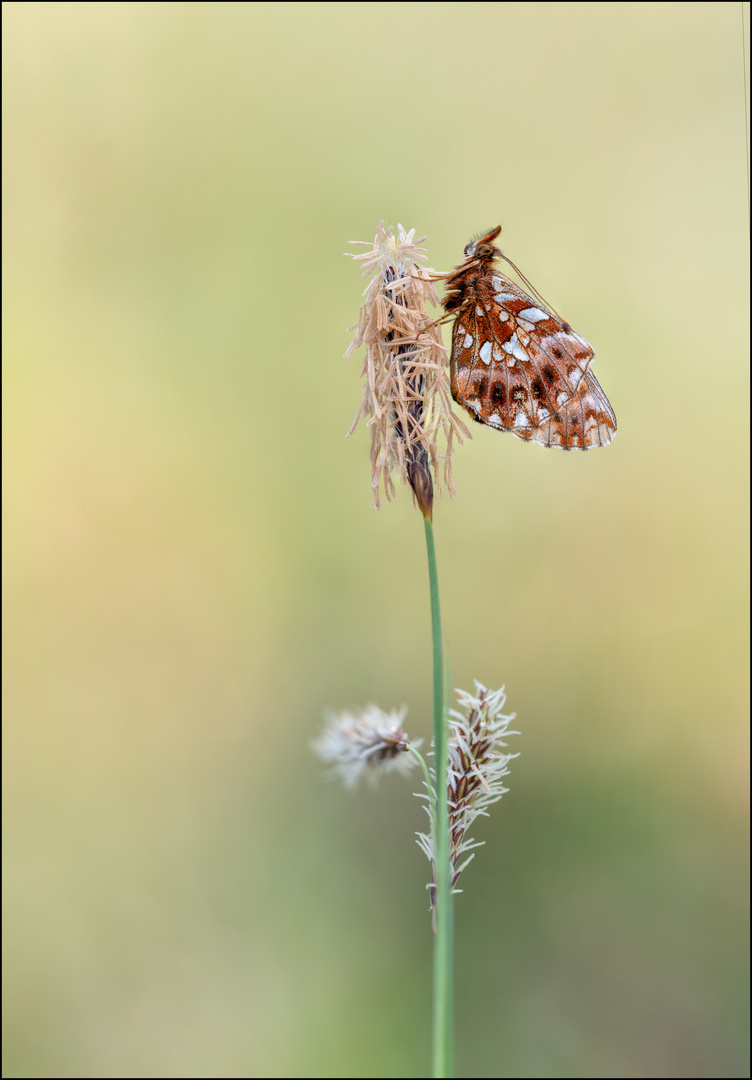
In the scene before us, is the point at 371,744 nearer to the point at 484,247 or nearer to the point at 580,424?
the point at 580,424

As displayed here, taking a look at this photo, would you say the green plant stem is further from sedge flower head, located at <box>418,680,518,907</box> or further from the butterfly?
the butterfly

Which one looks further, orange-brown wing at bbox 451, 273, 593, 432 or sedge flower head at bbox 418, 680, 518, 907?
orange-brown wing at bbox 451, 273, 593, 432

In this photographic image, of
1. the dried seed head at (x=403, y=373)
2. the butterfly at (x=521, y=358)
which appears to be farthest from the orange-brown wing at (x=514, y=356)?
the dried seed head at (x=403, y=373)

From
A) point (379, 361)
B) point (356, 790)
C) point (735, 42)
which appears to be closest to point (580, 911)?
point (356, 790)

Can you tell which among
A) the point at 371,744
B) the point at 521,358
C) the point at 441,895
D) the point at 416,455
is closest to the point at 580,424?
the point at 521,358

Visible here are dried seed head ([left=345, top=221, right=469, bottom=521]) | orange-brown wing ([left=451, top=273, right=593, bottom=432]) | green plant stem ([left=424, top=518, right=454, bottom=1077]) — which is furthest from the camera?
orange-brown wing ([left=451, top=273, right=593, bottom=432])

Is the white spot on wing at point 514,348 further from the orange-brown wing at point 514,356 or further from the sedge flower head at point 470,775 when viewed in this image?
the sedge flower head at point 470,775

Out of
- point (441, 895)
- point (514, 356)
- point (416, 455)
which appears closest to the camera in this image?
point (441, 895)

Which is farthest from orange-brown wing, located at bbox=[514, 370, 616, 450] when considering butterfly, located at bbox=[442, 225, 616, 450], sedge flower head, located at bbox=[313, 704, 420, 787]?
sedge flower head, located at bbox=[313, 704, 420, 787]
